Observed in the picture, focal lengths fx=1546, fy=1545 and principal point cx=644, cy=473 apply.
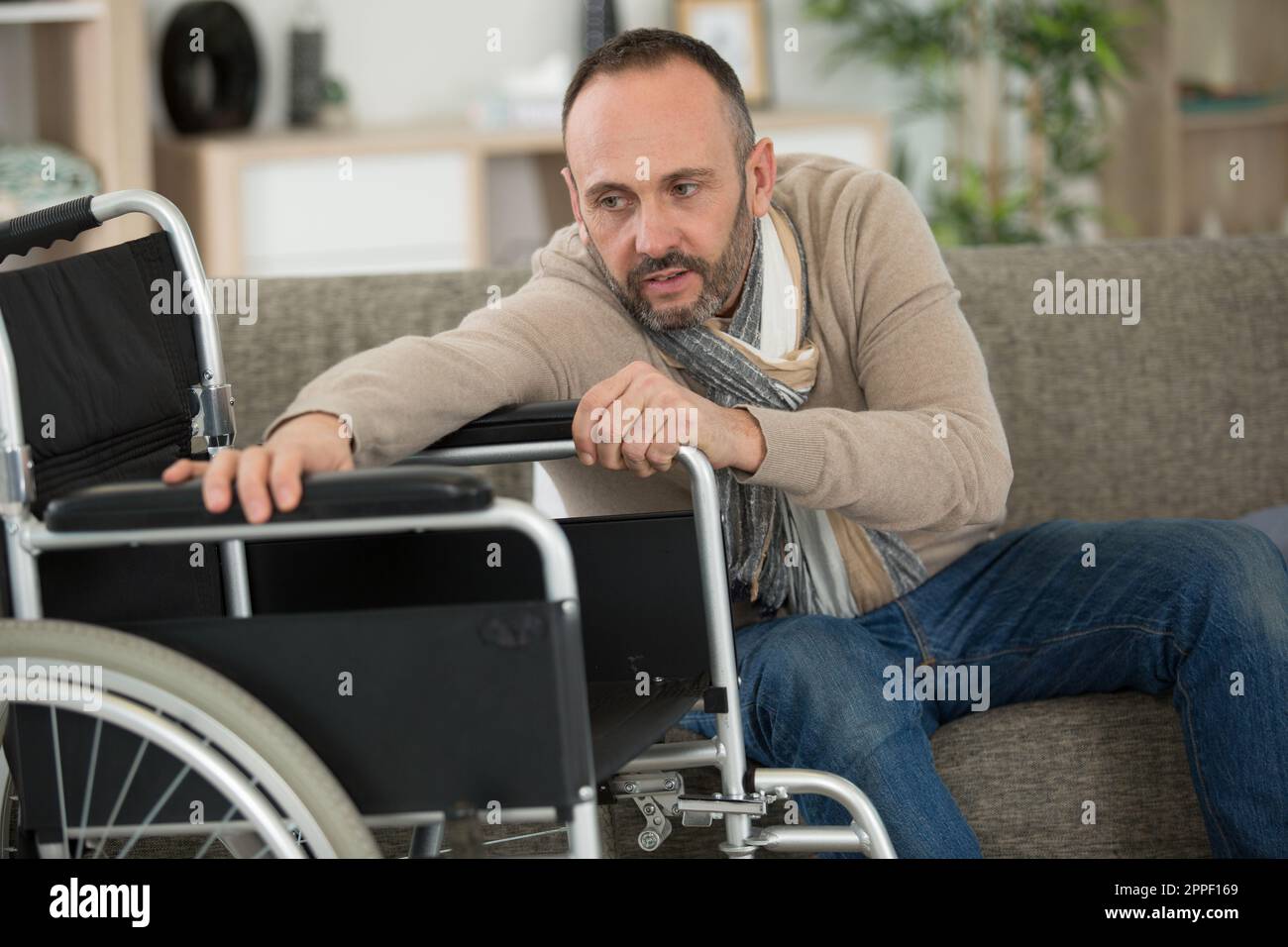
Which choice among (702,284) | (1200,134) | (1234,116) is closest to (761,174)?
(702,284)

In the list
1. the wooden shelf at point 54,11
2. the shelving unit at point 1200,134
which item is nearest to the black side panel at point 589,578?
the wooden shelf at point 54,11

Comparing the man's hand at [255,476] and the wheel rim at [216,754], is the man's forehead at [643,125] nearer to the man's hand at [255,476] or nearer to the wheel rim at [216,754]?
the man's hand at [255,476]

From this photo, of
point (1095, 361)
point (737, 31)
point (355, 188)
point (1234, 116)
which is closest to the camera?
point (1095, 361)

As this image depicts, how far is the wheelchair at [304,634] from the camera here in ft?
3.30

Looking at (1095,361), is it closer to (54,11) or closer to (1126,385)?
(1126,385)

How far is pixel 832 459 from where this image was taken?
4.29 feet

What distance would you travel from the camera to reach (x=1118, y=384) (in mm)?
2016

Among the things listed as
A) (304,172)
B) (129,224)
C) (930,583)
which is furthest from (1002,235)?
(930,583)

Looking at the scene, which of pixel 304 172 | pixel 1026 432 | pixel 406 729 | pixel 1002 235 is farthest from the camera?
pixel 1002 235

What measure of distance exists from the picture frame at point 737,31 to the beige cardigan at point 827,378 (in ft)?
7.10

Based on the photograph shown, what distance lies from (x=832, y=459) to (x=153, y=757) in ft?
1.94

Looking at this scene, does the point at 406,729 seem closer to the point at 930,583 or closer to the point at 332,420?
the point at 332,420

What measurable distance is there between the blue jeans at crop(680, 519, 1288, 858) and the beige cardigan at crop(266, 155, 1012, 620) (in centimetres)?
9
